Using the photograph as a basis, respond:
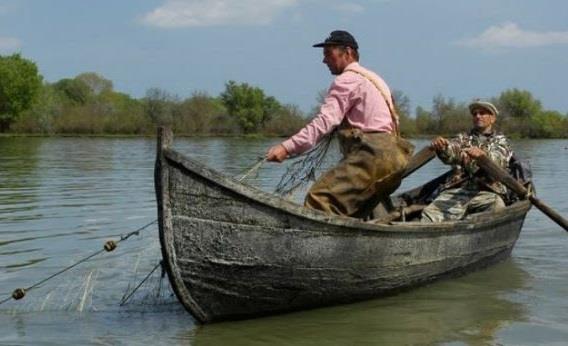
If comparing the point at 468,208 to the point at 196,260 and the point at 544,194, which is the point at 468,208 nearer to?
the point at 196,260

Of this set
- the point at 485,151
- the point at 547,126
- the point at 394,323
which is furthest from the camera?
the point at 547,126

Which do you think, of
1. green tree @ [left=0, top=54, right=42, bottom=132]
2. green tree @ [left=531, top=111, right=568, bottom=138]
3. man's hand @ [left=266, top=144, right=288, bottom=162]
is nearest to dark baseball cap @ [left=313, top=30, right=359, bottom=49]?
man's hand @ [left=266, top=144, right=288, bottom=162]

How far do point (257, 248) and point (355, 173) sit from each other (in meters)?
1.31

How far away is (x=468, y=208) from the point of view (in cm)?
932

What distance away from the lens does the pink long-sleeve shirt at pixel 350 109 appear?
6656 mm

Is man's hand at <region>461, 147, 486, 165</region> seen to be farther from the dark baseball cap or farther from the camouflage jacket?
the dark baseball cap

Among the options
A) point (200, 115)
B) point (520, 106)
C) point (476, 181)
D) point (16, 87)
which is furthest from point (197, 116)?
point (476, 181)

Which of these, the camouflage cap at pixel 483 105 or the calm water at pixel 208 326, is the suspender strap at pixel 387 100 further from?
the camouflage cap at pixel 483 105

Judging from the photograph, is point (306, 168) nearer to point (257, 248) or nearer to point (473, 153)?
point (473, 153)

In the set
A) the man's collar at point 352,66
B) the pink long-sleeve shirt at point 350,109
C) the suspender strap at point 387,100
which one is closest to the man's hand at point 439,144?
the suspender strap at point 387,100

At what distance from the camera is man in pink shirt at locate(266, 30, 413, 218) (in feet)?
23.1

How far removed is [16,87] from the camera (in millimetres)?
72625

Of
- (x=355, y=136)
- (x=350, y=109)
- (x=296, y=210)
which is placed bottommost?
(x=296, y=210)

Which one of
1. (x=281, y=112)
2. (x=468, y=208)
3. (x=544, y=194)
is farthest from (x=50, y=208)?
(x=281, y=112)
